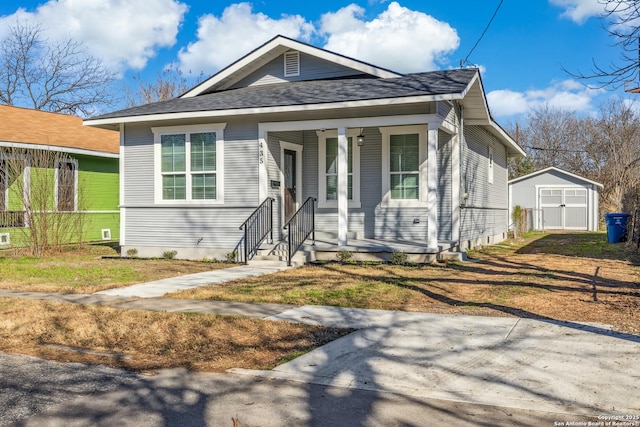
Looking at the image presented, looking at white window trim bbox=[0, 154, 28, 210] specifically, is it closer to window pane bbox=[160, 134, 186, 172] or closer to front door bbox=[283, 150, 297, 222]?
window pane bbox=[160, 134, 186, 172]

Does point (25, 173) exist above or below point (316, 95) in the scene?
below

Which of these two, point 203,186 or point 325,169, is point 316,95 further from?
point 203,186

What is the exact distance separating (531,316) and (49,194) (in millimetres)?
11938

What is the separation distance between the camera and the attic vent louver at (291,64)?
15203 mm

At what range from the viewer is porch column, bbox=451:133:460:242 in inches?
533

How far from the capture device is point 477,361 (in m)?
5.14

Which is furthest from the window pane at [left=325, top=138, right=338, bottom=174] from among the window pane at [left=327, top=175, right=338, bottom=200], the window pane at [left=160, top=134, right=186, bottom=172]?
the window pane at [left=160, top=134, right=186, bottom=172]

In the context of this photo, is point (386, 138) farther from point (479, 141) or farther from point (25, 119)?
point (25, 119)

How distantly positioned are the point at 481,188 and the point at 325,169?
563 centimetres

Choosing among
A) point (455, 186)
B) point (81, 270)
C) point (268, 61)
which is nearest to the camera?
point (81, 270)

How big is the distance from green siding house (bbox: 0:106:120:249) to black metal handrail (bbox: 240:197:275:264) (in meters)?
5.21

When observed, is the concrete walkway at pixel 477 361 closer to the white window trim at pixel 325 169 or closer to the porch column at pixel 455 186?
the porch column at pixel 455 186

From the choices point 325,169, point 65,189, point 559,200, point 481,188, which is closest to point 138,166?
point 65,189

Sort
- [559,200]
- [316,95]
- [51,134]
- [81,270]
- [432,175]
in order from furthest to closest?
[559,200] → [51,134] → [316,95] → [432,175] → [81,270]
